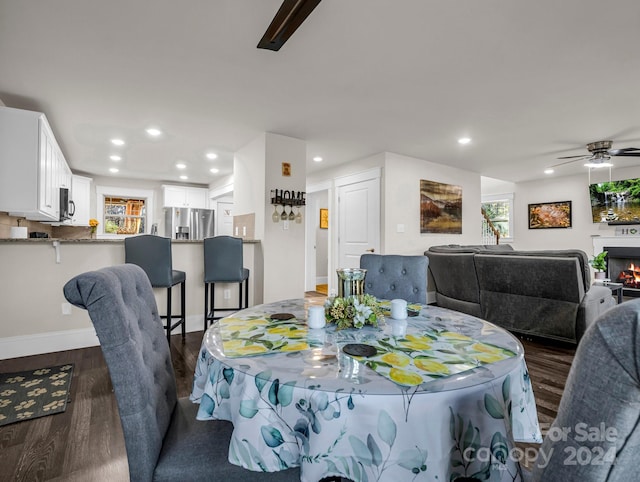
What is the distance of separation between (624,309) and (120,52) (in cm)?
298

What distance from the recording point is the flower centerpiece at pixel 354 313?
1181 millimetres

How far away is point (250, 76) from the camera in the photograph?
2.63 m

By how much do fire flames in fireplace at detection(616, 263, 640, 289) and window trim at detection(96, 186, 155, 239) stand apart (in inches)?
373

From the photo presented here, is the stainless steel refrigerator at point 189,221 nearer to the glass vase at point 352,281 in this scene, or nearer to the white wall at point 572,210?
the glass vase at point 352,281

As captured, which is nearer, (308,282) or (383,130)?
(383,130)

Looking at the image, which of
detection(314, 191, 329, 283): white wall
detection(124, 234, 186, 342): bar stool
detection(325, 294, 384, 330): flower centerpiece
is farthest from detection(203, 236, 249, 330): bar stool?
detection(314, 191, 329, 283): white wall

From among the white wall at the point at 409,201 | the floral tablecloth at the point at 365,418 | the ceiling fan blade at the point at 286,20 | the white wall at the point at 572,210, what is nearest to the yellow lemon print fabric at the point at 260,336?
the floral tablecloth at the point at 365,418

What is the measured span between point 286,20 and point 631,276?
733 centimetres

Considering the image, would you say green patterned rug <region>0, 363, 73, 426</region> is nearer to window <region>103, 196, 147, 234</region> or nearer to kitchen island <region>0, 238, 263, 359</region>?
kitchen island <region>0, 238, 263, 359</region>

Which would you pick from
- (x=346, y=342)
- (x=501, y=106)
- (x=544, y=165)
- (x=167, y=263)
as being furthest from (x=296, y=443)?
(x=544, y=165)

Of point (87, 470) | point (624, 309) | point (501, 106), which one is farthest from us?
point (501, 106)

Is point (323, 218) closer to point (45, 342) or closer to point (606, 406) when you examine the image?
point (45, 342)

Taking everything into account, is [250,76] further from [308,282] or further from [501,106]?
[308,282]

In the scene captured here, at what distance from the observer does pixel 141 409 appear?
0.84 m
